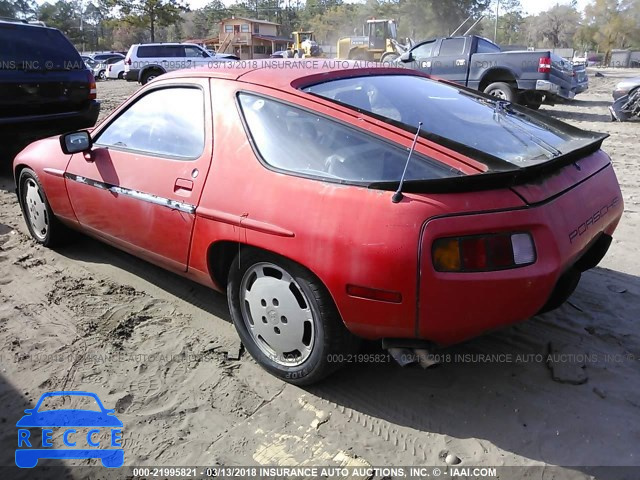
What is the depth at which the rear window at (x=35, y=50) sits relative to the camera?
6.66 metres

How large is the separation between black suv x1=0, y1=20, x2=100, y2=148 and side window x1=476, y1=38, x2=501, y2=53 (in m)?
9.31

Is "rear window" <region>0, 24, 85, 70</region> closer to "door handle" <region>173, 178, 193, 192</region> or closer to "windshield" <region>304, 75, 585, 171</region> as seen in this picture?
"door handle" <region>173, 178, 193, 192</region>

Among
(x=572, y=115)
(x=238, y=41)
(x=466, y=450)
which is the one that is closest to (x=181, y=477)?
(x=466, y=450)

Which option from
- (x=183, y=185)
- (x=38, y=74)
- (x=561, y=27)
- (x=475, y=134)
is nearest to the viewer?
(x=475, y=134)

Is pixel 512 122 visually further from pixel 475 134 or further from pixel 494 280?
pixel 494 280

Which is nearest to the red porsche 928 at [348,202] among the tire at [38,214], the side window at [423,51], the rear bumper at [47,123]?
the tire at [38,214]

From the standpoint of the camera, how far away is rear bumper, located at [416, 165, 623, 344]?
6.75 ft

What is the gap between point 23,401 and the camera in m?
2.62

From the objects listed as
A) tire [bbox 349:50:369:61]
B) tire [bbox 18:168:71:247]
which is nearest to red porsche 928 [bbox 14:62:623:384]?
tire [bbox 18:168:71:247]

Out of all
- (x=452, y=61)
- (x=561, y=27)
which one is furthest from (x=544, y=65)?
(x=561, y=27)

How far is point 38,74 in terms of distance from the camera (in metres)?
6.86

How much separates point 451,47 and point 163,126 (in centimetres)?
1165

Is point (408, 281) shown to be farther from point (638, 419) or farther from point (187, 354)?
point (187, 354)

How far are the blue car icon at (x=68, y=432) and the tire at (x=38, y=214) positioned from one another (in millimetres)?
2033
